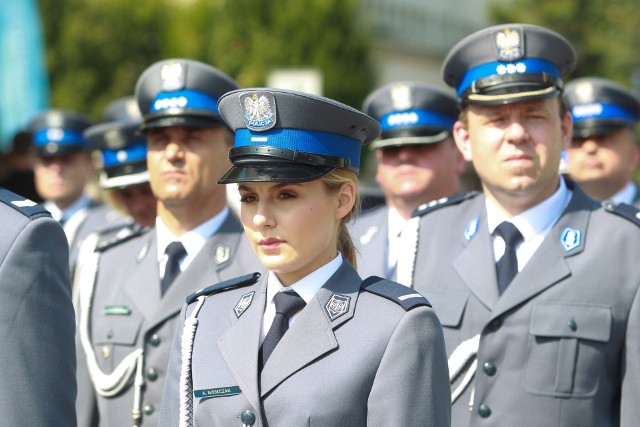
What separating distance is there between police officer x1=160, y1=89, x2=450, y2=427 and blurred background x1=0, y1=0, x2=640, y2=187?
18028 millimetres

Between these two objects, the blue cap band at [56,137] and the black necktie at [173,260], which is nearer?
the black necktie at [173,260]

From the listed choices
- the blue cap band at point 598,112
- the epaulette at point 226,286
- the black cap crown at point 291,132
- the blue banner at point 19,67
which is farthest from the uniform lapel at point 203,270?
the blue banner at point 19,67

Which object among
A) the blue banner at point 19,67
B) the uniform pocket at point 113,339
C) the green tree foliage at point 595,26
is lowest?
the uniform pocket at point 113,339

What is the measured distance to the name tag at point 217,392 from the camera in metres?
3.27

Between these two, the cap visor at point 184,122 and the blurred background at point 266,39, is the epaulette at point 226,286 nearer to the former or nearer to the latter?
the cap visor at point 184,122

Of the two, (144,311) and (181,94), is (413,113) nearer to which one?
(181,94)

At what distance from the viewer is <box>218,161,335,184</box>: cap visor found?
323cm

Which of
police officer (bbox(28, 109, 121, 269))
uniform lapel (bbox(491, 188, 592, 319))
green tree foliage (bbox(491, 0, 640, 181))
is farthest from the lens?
green tree foliage (bbox(491, 0, 640, 181))

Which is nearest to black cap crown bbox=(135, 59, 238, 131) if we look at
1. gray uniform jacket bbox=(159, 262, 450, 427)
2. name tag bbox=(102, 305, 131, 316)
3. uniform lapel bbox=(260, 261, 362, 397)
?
name tag bbox=(102, 305, 131, 316)

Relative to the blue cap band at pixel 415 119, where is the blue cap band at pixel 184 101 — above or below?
below

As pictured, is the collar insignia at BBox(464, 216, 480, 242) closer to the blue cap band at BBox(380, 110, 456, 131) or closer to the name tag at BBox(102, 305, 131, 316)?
the name tag at BBox(102, 305, 131, 316)

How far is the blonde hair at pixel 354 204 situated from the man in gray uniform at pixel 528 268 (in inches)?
31.4

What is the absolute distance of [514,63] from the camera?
4.43 m

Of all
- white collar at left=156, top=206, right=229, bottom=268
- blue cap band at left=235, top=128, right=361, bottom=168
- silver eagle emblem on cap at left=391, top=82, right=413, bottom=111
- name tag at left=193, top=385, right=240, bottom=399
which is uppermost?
silver eagle emblem on cap at left=391, top=82, right=413, bottom=111
